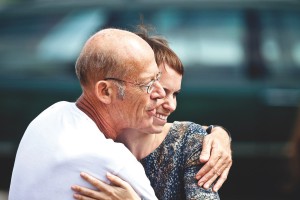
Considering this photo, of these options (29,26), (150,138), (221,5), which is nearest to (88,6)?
(29,26)

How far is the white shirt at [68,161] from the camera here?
3.10m

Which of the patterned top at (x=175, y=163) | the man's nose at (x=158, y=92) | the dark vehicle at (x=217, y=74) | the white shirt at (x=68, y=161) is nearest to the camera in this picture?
the white shirt at (x=68, y=161)

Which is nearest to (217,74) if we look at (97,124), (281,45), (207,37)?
(207,37)

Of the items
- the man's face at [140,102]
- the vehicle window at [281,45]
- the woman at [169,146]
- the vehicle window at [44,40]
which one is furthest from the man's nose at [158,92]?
the vehicle window at [281,45]

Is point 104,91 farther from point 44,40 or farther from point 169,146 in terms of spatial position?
point 44,40

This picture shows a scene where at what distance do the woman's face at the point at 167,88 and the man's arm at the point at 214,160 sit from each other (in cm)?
19

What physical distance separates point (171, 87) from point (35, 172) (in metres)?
0.69

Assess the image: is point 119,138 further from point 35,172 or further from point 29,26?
point 29,26

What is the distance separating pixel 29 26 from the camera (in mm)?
7484

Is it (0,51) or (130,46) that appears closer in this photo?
(130,46)

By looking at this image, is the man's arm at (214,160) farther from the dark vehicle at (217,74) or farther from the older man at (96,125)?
the dark vehicle at (217,74)

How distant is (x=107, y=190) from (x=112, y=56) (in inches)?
18.1

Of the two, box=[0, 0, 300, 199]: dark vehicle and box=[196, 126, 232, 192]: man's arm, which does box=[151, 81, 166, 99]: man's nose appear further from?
box=[0, 0, 300, 199]: dark vehicle

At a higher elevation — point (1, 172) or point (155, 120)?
point (155, 120)
